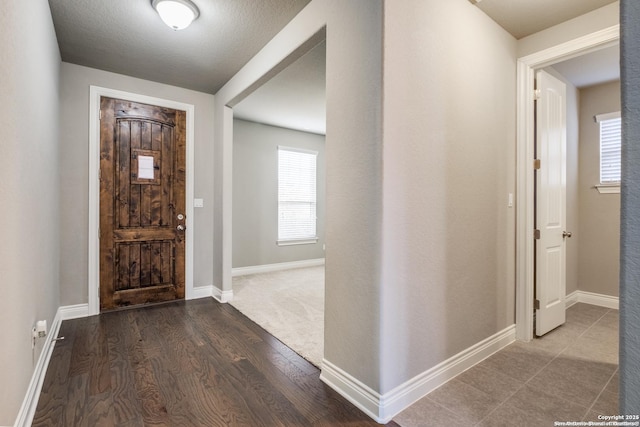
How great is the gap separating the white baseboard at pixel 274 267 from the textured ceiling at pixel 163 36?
117 inches

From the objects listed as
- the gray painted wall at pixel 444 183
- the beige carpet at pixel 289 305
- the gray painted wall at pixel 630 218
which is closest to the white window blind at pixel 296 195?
the beige carpet at pixel 289 305

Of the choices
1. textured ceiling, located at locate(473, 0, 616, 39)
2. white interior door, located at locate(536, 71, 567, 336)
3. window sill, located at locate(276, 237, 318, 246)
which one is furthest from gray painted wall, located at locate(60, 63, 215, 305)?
white interior door, located at locate(536, 71, 567, 336)

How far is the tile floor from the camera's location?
1.65 meters

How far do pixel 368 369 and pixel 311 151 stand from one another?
15.3 ft

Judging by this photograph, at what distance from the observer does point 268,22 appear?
2.43 m

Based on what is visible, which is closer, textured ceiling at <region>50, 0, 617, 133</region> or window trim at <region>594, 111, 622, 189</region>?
textured ceiling at <region>50, 0, 617, 133</region>

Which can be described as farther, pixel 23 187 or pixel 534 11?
pixel 534 11

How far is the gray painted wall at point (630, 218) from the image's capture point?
823 millimetres

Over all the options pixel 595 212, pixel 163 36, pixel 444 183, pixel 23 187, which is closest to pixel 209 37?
pixel 163 36

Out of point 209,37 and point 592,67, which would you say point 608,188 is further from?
point 209,37

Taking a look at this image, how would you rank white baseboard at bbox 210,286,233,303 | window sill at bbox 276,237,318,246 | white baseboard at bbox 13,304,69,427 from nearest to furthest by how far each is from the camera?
white baseboard at bbox 13,304,69,427
white baseboard at bbox 210,286,233,303
window sill at bbox 276,237,318,246

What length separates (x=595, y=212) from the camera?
3664 millimetres

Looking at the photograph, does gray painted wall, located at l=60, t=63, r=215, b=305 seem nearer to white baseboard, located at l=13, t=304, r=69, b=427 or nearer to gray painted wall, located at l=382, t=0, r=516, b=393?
white baseboard, located at l=13, t=304, r=69, b=427

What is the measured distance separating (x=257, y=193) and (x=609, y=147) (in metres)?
4.70
